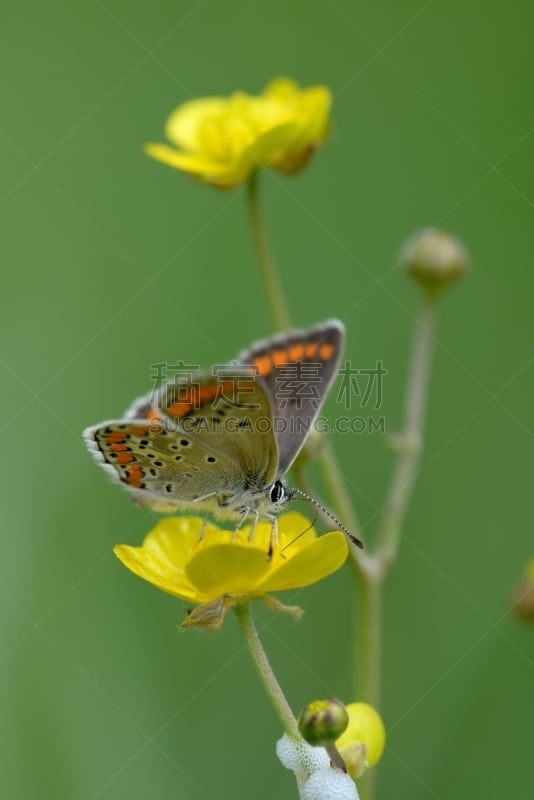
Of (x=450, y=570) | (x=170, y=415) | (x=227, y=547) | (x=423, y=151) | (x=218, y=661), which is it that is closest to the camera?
(x=227, y=547)

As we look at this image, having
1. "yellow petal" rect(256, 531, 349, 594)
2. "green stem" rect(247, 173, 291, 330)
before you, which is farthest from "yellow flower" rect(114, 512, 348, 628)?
"green stem" rect(247, 173, 291, 330)

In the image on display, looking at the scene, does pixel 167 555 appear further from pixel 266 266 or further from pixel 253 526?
pixel 266 266

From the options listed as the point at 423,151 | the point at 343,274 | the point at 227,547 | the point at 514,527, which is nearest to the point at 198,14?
the point at 423,151

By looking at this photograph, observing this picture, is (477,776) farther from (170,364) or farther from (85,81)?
(85,81)

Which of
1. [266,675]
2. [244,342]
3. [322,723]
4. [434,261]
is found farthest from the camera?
[244,342]

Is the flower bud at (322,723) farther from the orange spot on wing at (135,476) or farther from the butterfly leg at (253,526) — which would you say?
the orange spot on wing at (135,476)

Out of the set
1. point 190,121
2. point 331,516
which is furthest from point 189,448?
point 190,121
